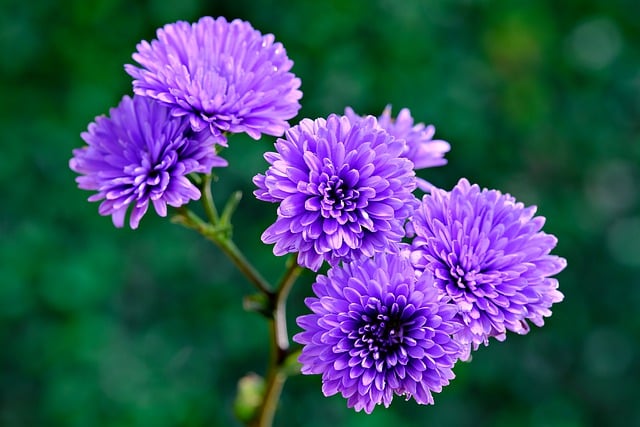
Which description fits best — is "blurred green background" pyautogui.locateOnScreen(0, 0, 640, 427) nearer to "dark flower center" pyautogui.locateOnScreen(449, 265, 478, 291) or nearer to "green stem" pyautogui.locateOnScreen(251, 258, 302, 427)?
"green stem" pyautogui.locateOnScreen(251, 258, 302, 427)

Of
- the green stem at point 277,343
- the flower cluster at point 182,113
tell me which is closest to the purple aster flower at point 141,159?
the flower cluster at point 182,113

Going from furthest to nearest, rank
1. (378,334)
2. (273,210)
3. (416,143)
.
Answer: (273,210)
(416,143)
(378,334)

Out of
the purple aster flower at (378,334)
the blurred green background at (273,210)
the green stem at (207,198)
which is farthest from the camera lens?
the blurred green background at (273,210)

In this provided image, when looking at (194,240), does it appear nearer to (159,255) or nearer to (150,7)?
(159,255)

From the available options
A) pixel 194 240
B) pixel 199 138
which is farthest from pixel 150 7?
pixel 199 138

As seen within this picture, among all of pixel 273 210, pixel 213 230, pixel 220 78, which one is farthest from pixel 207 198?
pixel 273 210

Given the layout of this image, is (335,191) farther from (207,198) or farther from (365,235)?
(207,198)

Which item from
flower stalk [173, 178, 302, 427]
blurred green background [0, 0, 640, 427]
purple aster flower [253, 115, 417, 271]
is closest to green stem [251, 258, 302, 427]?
flower stalk [173, 178, 302, 427]

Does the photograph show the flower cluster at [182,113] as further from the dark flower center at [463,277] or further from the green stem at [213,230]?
the dark flower center at [463,277]
